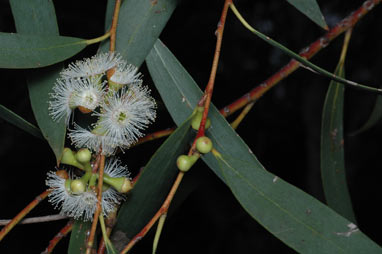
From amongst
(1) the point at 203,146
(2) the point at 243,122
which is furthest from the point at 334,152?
(2) the point at 243,122

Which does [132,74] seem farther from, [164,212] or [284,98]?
[284,98]

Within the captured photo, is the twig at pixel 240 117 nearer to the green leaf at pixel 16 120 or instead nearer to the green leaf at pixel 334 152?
the green leaf at pixel 334 152

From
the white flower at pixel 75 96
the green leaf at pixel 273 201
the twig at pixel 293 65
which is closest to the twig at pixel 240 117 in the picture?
the twig at pixel 293 65

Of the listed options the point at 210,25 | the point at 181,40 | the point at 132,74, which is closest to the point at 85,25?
the point at 181,40

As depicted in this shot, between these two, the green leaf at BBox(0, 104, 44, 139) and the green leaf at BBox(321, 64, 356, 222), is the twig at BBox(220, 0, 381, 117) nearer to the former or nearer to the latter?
the green leaf at BBox(321, 64, 356, 222)

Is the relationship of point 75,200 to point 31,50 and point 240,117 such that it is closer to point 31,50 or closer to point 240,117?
point 31,50

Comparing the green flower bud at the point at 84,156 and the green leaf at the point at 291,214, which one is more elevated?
the green flower bud at the point at 84,156

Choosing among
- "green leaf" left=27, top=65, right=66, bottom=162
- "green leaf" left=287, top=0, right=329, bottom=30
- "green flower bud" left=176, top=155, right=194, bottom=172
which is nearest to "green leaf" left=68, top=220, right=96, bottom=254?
"green leaf" left=27, top=65, right=66, bottom=162
